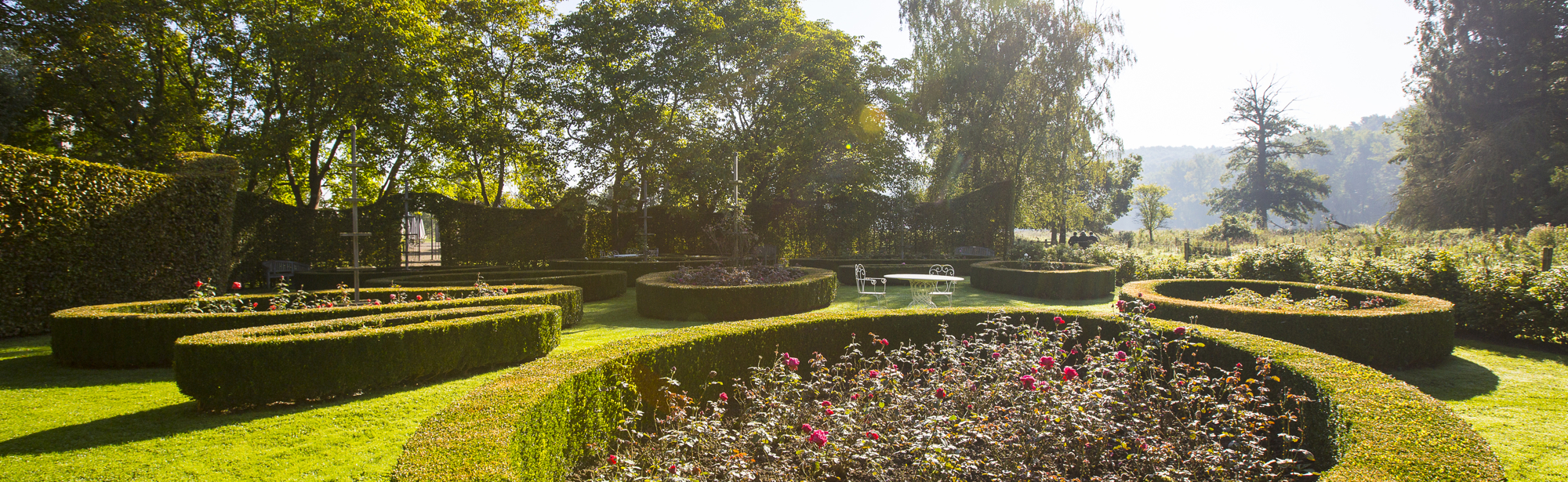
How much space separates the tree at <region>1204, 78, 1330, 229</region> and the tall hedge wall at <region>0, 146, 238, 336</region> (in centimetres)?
4665

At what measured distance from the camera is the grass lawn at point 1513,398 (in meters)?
3.44

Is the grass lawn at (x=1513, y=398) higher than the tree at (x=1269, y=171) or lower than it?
lower

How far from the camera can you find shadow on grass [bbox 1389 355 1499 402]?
4816 mm

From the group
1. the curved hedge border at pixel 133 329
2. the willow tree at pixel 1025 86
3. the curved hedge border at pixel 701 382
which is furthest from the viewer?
the willow tree at pixel 1025 86

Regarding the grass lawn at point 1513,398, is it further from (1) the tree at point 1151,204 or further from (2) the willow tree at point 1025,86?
(1) the tree at point 1151,204

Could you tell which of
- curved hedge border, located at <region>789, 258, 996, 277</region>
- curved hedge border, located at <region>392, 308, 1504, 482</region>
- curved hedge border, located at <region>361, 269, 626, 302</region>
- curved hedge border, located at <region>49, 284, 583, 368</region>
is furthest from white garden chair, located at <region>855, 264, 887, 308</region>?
curved hedge border, located at <region>49, 284, 583, 368</region>

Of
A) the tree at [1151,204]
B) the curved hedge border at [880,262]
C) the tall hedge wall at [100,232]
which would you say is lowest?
the curved hedge border at [880,262]

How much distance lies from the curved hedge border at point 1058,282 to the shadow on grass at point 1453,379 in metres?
5.63

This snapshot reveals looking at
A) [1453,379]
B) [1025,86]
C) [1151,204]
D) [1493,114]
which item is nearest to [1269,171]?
[1151,204]

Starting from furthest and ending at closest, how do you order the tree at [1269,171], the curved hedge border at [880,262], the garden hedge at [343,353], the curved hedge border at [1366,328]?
the tree at [1269,171] → the curved hedge border at [880,262] → the curved hedge border at [1366,328] → the garden hedge at [343,353]

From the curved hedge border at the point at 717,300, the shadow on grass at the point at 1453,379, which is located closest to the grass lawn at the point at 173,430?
the curved hedge border at the point at 717,300

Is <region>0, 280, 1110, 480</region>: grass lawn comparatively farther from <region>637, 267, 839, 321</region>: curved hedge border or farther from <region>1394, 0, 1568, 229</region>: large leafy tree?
<region>1394, 0, 1568, 229</region>: large leafy tree

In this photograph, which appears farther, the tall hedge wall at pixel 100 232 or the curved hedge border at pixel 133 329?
the tall hedge wall at pixel 100 232

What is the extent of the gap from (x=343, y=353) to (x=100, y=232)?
6.32m
